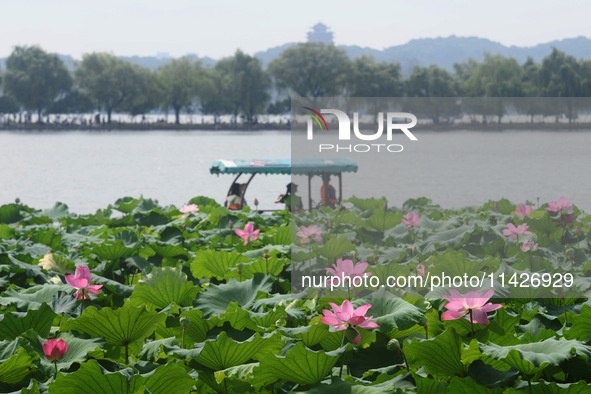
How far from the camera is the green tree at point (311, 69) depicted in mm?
86569

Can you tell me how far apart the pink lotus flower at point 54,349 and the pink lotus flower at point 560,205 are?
9.80 feet

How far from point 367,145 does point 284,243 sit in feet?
7.20

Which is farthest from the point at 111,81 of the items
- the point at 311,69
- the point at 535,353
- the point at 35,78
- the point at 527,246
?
the point at 535,353

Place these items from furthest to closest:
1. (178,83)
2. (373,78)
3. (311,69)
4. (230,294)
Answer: (178,83), (311,69), (373,78), (230,294)

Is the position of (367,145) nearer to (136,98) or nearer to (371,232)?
(371,232)

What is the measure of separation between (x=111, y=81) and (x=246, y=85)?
55.6ft

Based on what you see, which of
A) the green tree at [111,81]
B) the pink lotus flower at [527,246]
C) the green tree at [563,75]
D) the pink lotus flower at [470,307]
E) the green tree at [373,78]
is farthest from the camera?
the green tree at [111,81]

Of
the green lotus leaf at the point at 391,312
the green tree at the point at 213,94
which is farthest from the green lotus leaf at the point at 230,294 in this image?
the green tree at the point at 213,94

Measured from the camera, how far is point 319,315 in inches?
133

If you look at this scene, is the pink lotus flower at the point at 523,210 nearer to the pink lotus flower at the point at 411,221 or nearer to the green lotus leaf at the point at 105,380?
the pink lotus flower at the point at 411,221

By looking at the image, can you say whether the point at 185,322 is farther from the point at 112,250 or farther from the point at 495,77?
the point at 495,77

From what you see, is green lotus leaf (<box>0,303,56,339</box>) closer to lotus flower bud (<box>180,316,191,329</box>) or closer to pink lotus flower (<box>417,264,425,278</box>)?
lotus flower bud (<box>180,316,191,329</box>)

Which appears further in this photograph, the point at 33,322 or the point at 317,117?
the point at 317,117

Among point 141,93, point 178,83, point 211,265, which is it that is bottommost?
point 211,265
